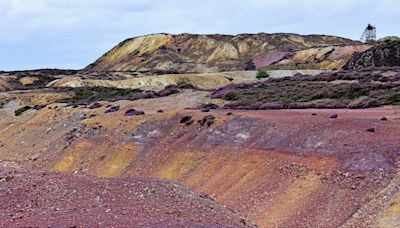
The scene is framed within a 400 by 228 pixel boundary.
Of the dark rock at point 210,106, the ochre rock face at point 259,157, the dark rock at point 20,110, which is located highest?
the dark rock at point 210,106

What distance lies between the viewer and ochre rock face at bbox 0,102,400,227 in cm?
2116

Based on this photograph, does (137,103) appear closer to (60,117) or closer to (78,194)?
(60,117)

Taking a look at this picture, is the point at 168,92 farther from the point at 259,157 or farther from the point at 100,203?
the point at 100,203

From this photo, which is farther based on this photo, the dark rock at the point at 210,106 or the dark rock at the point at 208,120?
the dark rock at the point at 210,106

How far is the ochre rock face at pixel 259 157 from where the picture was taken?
21156mm

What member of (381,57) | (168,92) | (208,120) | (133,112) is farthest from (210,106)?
(381,57)

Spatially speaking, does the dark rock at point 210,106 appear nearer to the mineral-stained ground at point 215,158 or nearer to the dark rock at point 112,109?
the mineral-stained ground at point 215,158

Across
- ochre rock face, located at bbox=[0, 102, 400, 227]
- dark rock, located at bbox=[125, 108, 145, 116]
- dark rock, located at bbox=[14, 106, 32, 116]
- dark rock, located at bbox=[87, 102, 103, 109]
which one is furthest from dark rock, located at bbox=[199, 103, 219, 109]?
dark rock, located at bbox=[14, 106, 32, 116]

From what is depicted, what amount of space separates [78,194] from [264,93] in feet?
93.0

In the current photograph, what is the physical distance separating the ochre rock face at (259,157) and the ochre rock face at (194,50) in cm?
7817

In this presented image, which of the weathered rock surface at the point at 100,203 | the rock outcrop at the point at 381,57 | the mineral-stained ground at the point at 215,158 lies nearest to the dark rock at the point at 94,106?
the mineral-stained ground at the point at 215,158

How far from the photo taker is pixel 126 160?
3381cm

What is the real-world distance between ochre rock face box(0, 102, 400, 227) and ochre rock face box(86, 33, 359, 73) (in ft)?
256

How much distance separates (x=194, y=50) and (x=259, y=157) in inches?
4113
